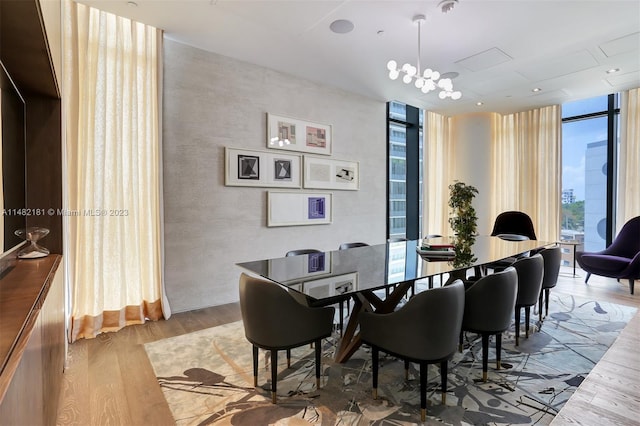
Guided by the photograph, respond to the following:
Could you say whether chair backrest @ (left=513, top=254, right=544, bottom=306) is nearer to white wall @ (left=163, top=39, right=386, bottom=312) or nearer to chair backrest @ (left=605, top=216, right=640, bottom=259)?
white wall @ (left=163, top=39, right=386, bottom=312)

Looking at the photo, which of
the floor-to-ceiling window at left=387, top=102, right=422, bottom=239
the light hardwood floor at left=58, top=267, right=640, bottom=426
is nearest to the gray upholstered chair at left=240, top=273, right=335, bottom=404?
the light hardwood floor at left=58, top=267, right=640, bottom=426

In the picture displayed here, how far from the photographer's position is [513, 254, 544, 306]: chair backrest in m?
2.63

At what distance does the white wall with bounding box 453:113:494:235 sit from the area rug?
378 centimetres

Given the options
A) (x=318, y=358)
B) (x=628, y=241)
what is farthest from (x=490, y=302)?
(x=628, y=241)

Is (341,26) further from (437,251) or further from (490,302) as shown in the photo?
(490,302)

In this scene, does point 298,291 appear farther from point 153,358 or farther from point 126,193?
point 126,193

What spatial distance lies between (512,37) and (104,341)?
5.25 metres

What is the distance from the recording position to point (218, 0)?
9.37 feet

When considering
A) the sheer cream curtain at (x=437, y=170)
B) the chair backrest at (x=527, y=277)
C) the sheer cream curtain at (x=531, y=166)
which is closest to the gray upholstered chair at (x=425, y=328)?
the chair backrest at (x=527, y=277)

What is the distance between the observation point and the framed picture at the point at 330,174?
465 centimetres

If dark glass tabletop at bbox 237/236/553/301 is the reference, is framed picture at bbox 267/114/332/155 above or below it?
above

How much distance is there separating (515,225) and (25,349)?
6.41 meters

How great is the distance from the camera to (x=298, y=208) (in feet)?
14.9

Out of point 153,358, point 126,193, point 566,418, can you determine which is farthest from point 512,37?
point 153,358
